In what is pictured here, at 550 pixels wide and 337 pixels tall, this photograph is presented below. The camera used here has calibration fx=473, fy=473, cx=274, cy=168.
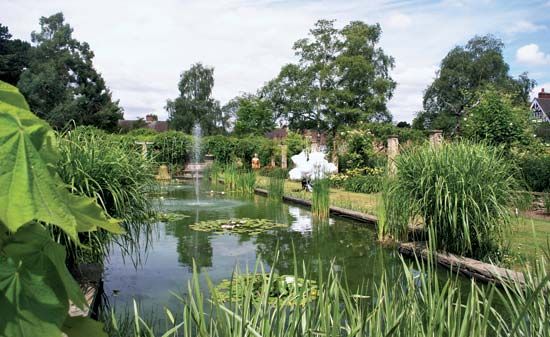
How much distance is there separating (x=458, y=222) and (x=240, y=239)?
9.77 ft

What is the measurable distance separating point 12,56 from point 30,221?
40.8 metres

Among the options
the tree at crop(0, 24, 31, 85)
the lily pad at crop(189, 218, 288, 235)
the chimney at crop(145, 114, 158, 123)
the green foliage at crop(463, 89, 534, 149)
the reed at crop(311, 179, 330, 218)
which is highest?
the tree at crop(0, 24, 31, 85)

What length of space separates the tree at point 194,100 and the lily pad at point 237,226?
36779 mm

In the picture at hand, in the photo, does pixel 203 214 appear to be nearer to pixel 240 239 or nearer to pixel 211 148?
pixel 240 239

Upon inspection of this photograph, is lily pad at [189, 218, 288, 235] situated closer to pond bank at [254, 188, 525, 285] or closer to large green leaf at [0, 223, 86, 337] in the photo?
pond bank at [254, 188, 525, 285]

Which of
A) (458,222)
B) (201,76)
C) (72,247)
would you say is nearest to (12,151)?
(72,247)

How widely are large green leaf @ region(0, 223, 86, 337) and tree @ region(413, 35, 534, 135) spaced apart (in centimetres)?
3793

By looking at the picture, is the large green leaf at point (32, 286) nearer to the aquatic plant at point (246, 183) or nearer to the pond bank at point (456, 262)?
the pond bank at point (456, 262)

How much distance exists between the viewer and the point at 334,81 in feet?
108

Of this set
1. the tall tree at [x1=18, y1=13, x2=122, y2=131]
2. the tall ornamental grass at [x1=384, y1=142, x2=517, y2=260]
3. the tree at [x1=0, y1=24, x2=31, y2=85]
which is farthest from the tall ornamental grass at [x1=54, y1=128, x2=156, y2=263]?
the tree at [x1=0, y1=24, x2=31, y2=85]

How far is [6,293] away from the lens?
→ 0.48 metres

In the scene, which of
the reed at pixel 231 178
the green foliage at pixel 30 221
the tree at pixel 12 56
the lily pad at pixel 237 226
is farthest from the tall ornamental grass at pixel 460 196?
the tree at pixel 12 56

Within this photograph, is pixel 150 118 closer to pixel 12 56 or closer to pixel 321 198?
pixel 12 56

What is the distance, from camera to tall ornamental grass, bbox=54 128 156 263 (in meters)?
3.68
